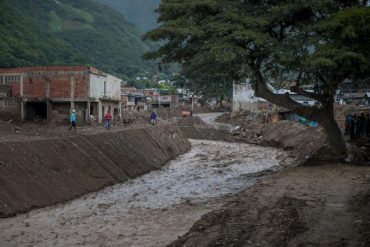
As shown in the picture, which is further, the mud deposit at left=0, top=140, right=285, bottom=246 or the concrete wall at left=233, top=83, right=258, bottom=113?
the concrete wall at left=233, top=83, right=258, bottom=113

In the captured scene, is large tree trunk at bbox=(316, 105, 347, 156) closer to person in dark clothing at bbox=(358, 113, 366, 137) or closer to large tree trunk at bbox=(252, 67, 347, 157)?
large tree trunk at bbox=(252, 67, 347, 157)

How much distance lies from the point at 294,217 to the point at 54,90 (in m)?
39.1

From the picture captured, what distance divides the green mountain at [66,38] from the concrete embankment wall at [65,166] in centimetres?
5435

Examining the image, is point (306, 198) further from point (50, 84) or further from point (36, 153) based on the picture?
point (50, 84)

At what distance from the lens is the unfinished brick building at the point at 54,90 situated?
4716 cm

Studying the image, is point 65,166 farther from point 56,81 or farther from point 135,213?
point 56,81

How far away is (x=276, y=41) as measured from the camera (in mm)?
21188

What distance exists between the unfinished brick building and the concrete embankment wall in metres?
16.2

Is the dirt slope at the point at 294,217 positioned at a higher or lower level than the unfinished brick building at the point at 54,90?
lower

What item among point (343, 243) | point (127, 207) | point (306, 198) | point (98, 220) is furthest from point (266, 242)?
point (127, 207)

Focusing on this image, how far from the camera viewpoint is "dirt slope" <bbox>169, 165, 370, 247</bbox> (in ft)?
33.1

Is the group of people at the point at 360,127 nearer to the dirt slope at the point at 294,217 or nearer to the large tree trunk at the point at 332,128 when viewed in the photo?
the large tree trunk at the point at 332,128

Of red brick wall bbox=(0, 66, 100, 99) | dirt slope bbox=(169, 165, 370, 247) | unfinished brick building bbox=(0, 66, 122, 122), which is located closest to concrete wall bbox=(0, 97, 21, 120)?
unfinished brick building bbox=(0, 66, 122, 122)

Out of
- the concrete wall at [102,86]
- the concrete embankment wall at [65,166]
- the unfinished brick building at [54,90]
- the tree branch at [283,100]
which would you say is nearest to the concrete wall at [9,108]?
the unfinished brick building at [54,90]
